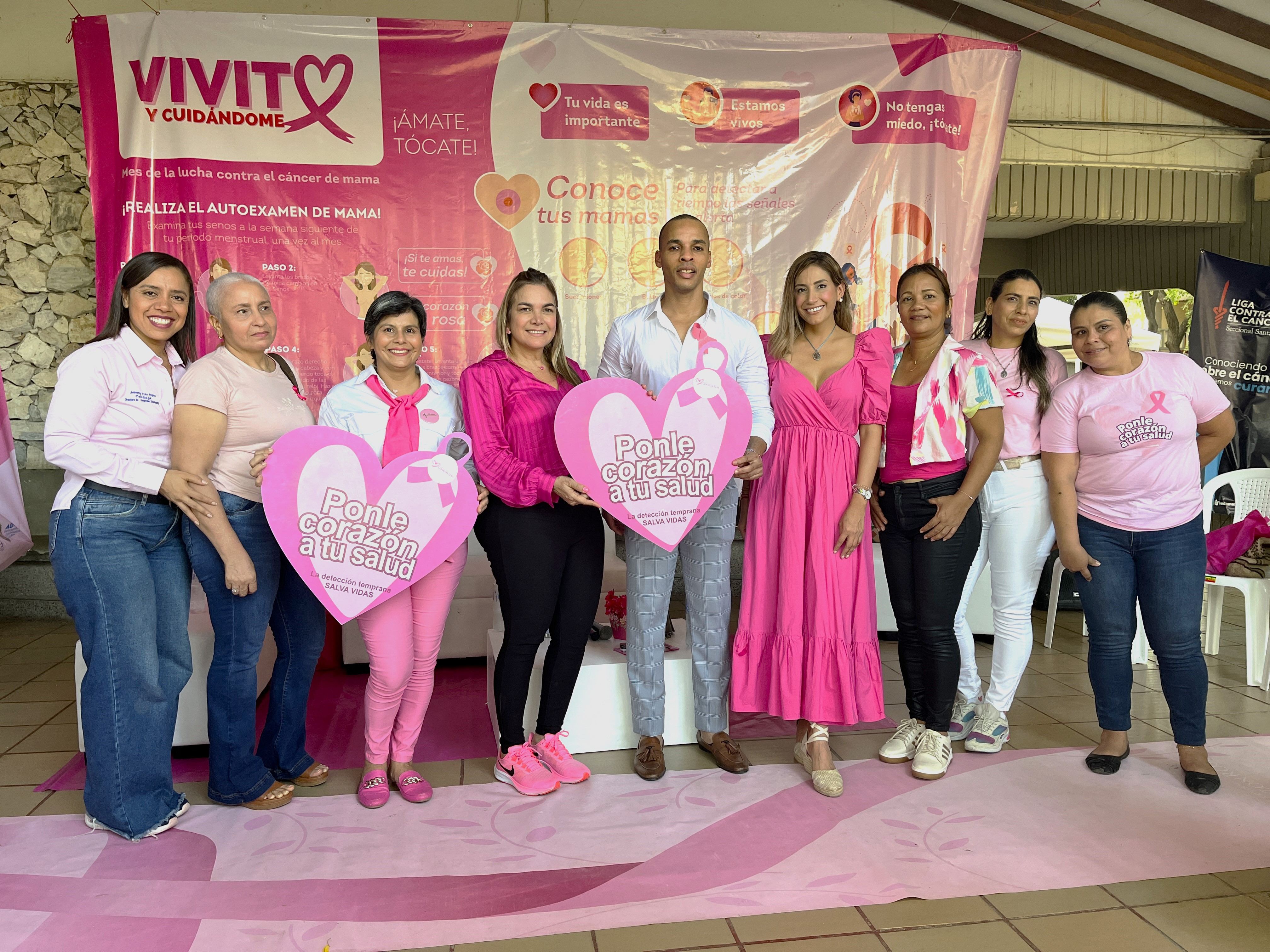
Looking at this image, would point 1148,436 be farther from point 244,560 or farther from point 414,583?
point 244,560

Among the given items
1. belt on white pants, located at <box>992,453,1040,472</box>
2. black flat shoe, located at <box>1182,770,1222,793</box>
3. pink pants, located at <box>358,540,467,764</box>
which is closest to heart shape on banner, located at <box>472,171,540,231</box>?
pink pants, located at <box>358,540,467,764</box>

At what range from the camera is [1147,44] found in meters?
5.72

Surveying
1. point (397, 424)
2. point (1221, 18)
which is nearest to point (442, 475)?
point (397, 424)

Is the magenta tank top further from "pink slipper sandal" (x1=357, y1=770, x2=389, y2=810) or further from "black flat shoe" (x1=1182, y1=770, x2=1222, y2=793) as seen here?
"pink slipper sandal" (x1=357, y1=770, x2=389, y2=810)

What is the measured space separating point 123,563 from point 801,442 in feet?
6.17

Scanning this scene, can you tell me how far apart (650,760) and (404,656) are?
82 cm

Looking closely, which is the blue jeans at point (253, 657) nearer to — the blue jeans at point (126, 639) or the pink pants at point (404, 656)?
the blue jeans at point (126, 639)

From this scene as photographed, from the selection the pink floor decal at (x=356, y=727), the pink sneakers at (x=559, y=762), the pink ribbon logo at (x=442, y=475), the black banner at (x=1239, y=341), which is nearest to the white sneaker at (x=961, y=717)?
the pink sneakers at (x=559, y=762)

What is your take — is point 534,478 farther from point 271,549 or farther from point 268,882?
point 268,882

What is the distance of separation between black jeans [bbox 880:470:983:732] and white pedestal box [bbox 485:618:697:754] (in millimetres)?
699

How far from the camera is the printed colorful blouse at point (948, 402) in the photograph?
263 centimetres

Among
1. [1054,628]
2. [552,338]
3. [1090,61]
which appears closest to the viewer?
[552,338]

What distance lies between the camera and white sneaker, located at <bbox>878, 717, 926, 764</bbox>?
9.23ft

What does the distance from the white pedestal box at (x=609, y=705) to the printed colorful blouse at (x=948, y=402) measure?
0.98 metres
